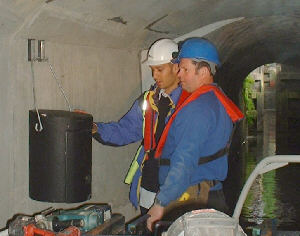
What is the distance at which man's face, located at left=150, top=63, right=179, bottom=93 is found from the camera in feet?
15.1

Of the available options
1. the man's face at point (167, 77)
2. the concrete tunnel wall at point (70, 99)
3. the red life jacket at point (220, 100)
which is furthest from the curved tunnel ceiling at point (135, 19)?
the red life jacket at point (220, 100)

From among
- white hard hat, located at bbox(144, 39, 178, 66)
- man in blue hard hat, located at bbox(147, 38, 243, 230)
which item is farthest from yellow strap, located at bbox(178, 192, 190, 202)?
white hard hat, located at bbox(144, 39, 178, 66)

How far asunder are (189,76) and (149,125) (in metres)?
0.66

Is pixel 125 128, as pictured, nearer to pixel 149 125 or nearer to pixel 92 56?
pixel 149 125

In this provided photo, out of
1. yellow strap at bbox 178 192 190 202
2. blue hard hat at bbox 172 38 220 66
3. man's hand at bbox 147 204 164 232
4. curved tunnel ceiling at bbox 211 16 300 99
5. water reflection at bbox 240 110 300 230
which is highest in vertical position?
curved tunnel ceiling at bbox 211 16 300 99

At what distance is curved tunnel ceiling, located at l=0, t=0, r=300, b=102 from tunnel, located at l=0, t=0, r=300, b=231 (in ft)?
0.03

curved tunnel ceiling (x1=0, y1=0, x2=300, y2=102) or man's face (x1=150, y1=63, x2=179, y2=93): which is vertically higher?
curved tunnel ceiling (x1=0, y1=0, x2=300, y2=102)

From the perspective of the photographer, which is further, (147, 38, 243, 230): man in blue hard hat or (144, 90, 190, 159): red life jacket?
(144, 90, 190, 159): red life jacket

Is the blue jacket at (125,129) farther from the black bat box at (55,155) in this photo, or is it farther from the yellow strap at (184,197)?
the yellow strap at (184,197)

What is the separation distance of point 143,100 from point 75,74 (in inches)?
27.7

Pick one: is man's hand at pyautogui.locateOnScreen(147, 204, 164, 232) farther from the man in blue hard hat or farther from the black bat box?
the black bat box

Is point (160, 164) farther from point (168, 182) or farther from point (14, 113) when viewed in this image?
point (14, 113)

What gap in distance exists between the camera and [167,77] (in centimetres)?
466

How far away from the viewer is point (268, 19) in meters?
8.06
